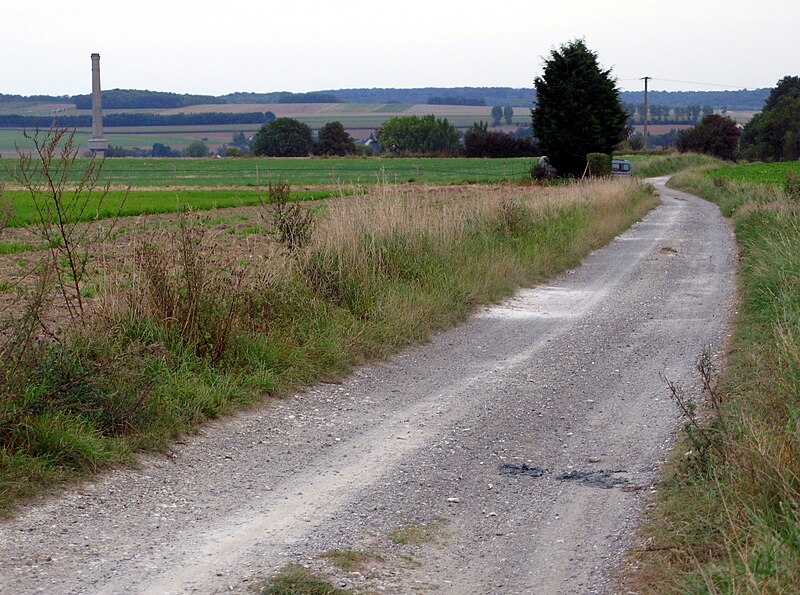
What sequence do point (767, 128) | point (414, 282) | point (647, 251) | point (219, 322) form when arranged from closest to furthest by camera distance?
point (219, 322) → point (414, 282) → point (647, 251) → point (767, 128)

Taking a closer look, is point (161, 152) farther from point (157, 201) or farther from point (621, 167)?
point (157, 201)

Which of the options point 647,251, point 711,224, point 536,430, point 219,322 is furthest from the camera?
point 711,224

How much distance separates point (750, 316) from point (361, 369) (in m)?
5.17

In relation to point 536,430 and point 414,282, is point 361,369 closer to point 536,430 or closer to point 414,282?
point 536,430

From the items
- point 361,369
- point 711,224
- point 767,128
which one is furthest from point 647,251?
point 767,128

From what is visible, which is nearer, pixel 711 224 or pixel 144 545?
pixel 144 545

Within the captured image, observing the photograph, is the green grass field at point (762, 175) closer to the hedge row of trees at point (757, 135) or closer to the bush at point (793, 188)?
the bush at point (793, 188)

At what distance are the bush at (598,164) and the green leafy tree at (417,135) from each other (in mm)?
81777

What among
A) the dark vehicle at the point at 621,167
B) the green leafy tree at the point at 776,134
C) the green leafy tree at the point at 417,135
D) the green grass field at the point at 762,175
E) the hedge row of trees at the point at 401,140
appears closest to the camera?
the green grass field at the point at 762,175

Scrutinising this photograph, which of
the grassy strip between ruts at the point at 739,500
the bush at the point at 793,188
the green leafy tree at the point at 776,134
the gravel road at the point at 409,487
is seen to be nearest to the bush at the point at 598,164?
the bush at the point at 793,188

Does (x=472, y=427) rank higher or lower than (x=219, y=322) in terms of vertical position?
lower

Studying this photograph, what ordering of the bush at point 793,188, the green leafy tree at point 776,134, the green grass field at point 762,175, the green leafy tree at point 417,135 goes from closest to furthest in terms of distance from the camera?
the bush at point 793,188
the green grass field at point 762,175
the green leafy tree at point 776,134
the green leafy tree at point 417,135

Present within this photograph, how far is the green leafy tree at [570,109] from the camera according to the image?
152 ft

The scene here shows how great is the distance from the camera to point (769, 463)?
4.60 m
